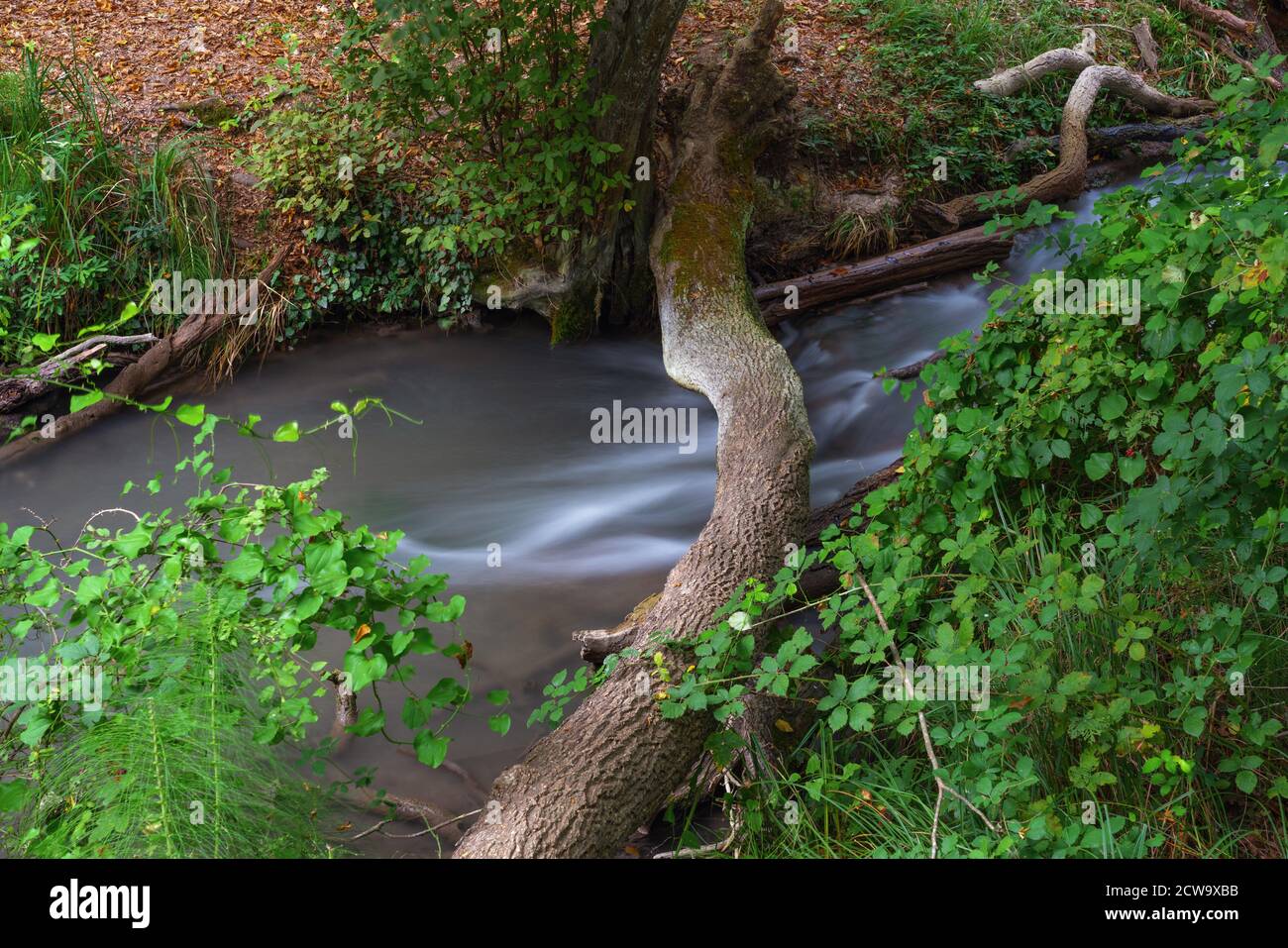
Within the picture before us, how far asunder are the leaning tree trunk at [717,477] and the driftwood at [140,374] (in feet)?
9.44

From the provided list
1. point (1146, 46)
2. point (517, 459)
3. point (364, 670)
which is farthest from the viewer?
point (1146, 46)

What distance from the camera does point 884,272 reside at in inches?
283

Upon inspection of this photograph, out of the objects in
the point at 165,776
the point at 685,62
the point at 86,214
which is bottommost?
the point at 165,776

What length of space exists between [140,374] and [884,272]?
16.3 feet

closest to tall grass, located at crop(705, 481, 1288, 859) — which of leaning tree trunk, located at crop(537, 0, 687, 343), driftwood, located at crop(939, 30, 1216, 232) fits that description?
Answer: leaning tree trunk, located at crop(537, 0, 687, 343)

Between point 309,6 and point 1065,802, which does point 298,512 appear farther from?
point 309,6

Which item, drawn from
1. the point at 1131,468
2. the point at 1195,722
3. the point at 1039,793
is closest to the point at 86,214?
the point at 1131,468

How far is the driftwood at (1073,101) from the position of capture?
7.55 meters

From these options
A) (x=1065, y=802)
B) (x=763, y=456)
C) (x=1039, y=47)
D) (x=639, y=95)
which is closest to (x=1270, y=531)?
(x=1065, y=802)

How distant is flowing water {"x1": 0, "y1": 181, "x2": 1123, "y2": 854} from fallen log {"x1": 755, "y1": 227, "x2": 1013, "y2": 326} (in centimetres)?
13

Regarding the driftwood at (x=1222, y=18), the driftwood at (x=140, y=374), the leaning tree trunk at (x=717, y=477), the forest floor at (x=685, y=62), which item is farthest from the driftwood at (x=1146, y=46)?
the driftwood at (x=140, y=374)

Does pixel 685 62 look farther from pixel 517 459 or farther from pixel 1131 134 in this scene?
pixel 1131 134

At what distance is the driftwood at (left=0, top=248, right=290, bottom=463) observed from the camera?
6.08 metres

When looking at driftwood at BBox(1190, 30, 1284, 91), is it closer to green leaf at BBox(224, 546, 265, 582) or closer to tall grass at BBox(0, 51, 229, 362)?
tall grass at BBox(0, 51, 229, 362)
